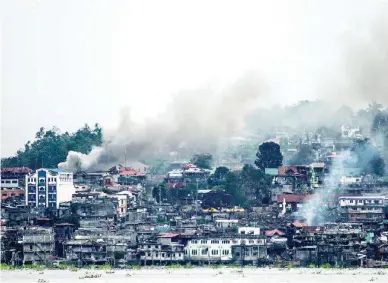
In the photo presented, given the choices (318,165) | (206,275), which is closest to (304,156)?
(318,165)

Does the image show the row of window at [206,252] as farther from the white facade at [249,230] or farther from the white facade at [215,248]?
the white facade at [249,230]

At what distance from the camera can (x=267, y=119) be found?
130ft

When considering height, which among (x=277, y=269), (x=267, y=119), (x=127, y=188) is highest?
(x=267, y=119)

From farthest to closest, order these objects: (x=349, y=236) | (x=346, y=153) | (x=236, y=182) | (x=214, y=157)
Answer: (x=214, y=157) < (x=346, y=153) < (x=236, y=182) < (x=349, y=236)

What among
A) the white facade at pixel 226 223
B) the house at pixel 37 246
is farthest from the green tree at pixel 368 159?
the house at pixel 37 246

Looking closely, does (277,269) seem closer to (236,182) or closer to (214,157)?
(236,182)

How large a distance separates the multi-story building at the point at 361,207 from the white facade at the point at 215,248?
4.29 m

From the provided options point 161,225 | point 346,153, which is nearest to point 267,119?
point 346,153

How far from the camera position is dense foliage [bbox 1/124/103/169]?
120ft

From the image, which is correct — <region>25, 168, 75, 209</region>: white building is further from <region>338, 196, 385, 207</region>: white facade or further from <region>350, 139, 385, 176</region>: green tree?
<region>350, 139, 385, 176</region>: green tree

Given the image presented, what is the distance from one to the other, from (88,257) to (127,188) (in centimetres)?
791

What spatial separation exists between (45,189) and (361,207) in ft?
26.5

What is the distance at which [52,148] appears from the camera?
36.9m

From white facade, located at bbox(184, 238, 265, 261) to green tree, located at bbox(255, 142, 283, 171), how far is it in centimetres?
938
